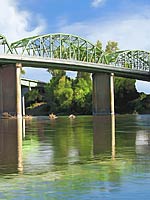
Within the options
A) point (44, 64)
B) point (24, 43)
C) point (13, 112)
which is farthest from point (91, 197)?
point (24, 43)

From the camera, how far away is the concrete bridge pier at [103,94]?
126m

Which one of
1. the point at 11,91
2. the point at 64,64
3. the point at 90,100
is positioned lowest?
the point at 90,100

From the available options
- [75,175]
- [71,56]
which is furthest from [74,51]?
[75,175]

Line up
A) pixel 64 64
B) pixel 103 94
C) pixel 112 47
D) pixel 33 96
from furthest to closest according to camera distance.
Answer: pixel 33 96 → pixel 112 47 → pixel 103 94 → pixel 64 64

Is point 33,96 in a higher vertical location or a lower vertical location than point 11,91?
higher

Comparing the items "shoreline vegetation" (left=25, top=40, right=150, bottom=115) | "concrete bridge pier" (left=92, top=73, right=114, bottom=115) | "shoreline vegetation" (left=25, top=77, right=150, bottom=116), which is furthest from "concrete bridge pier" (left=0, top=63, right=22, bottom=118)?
"shoreline vegetation" (left=25, top=40, right=150, bottom=115)

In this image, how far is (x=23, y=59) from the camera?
333 feet

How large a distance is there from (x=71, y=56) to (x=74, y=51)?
7.26ft

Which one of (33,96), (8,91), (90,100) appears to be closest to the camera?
(8,91)

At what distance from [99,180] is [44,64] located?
98.4 metres

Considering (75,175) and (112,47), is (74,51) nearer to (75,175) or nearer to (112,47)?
(112,47)

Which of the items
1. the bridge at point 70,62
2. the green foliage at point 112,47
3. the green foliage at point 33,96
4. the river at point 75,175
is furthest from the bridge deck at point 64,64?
the river at point 75,175

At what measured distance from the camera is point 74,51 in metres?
140

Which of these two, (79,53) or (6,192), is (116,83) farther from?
(6,192)
